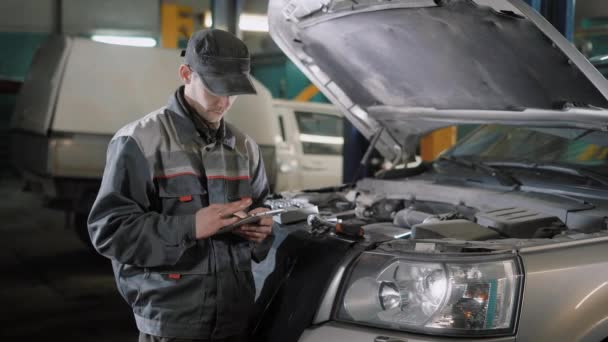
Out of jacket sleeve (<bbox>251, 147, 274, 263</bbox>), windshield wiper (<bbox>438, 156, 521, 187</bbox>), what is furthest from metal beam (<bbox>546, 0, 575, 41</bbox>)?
jacket sleeve (<bbox>251, 147, 274, 263</bbox>)

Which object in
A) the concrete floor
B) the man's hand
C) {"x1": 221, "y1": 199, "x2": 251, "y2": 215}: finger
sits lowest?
the concrete floor

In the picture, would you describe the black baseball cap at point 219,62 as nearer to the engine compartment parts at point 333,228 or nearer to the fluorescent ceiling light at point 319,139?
the engine compartment parts at point 333,228

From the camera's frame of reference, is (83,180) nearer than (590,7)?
Yes

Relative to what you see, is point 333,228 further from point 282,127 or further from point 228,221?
point 282,127

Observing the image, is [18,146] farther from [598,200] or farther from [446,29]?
[598,200]

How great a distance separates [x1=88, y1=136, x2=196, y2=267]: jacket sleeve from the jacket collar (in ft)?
0.55

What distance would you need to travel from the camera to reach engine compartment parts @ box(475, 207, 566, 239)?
2.51m

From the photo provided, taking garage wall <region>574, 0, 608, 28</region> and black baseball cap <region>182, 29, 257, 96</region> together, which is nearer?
black baseball cap <region>182, 29, 257, 96</region>

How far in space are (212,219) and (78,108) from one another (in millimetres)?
4461

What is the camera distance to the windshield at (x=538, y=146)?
3.06 m

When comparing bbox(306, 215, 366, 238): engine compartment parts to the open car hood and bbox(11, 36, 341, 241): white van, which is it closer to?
the open car hood

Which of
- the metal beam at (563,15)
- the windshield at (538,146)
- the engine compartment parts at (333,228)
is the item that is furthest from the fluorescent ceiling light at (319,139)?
the engine compartment parts at (333,228)

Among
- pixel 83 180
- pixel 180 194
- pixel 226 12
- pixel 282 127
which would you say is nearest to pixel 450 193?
pixel 180 194

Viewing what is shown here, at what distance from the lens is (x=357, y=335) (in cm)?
204
